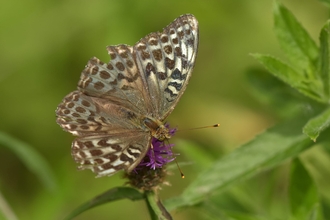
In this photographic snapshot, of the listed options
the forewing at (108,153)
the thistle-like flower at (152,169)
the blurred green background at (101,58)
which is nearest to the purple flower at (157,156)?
the thistle-like flower at (152,169)

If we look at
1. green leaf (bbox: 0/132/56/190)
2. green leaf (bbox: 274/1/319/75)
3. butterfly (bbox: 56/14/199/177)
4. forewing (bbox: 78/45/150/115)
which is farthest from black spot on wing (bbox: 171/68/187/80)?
green leaf (bbox: 0/132/56/190)

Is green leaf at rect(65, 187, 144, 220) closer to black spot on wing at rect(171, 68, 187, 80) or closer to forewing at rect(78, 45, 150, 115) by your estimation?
forewing at rect(78, 45, 150, 115)

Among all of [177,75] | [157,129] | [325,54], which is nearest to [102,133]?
[157,129]

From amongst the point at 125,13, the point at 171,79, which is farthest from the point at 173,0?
the point at 171,79

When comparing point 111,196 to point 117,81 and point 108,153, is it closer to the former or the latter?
point 108,153

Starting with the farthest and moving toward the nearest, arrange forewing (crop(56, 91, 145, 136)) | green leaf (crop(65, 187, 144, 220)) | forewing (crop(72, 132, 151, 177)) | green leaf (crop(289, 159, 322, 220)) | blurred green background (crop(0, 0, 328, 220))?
blurred green background (crop(0, 0, 328, 220)), green leaf (crop(289, 159, 322, 220)), forewing (crop(56, 91, 145, 136)), green leaf (crop(65, 187, 144, 220)), forewing (crop(72, 132, 151, 177))

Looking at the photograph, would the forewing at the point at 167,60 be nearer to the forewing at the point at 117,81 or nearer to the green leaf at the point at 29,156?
the forewing at the point at 117,81
